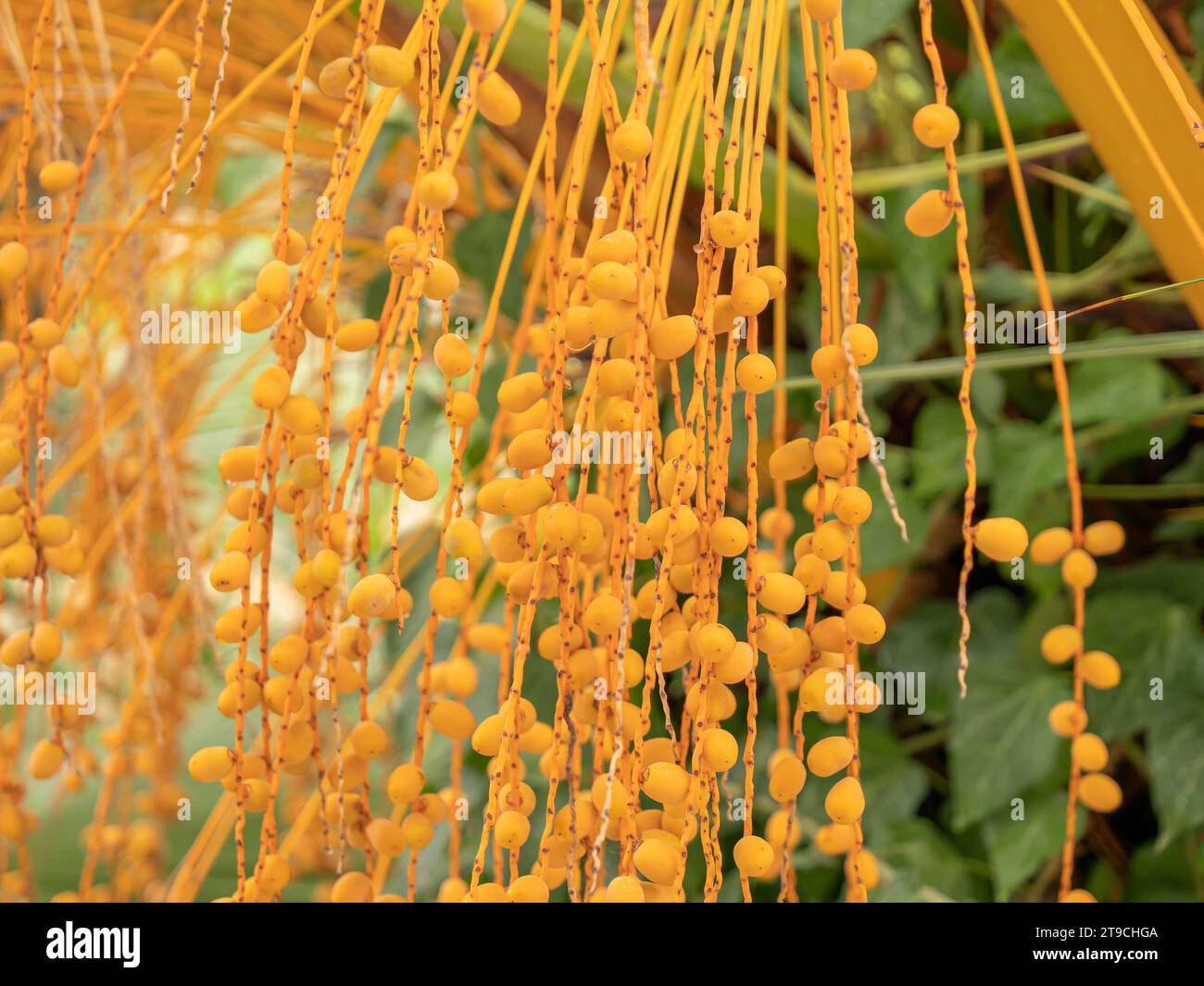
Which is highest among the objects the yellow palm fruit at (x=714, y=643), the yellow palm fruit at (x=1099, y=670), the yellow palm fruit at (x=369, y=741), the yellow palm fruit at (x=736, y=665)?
the yellow palm fruit at (x=714, y=643)

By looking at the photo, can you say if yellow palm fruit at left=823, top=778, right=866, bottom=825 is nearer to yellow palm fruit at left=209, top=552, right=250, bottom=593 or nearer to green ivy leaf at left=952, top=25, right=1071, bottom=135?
yellow palm fruit at left=209, top=552, right=250, bottom=593

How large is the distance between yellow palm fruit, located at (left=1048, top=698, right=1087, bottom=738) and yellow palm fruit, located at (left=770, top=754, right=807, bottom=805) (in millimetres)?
191

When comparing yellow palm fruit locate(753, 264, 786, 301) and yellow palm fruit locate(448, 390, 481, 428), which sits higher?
yellow palm fruit locate(753, 264, 786, 301)

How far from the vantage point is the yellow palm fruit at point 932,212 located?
1.22ft

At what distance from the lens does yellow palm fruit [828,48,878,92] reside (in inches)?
13.1

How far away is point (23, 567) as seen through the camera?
460 mm

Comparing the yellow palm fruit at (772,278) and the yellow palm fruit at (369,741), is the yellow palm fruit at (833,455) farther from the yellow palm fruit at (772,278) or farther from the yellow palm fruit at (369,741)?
the yellow palm fruit at (369,741)

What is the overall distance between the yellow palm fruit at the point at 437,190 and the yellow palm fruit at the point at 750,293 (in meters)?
0.09

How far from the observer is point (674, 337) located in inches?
13.6

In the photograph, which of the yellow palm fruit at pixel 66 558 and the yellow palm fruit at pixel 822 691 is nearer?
the yellow palm fruit at pixel 822 691

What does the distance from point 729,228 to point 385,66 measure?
12cm

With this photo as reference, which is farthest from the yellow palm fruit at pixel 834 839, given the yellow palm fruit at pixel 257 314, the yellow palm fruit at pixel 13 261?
the yellow palm fruit at pixel 13 261

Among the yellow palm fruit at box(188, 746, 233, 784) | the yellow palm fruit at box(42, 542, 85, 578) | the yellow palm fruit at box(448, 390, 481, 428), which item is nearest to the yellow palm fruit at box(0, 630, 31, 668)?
the yellow palm fruit at box(42, 542, 85, 578)

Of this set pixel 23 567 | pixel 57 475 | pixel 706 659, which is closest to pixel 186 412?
pixel 57 475
